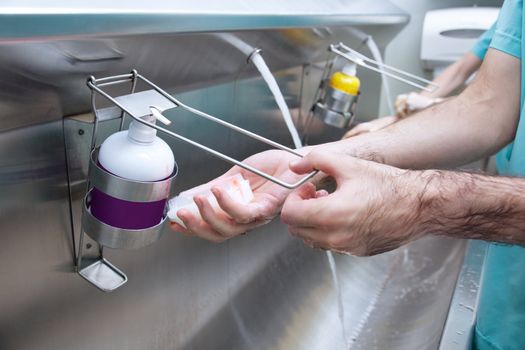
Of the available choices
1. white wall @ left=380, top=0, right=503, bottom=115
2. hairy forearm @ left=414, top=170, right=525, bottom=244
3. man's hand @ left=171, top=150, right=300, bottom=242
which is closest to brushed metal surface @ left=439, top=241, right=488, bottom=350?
hairy forearm @ left=414, top=170, right=525, bottom=244

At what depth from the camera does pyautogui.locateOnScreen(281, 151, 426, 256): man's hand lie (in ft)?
1.58

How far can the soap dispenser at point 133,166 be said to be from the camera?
0.48 metres

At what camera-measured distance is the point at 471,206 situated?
21.5 inches

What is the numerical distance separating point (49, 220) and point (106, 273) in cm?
10

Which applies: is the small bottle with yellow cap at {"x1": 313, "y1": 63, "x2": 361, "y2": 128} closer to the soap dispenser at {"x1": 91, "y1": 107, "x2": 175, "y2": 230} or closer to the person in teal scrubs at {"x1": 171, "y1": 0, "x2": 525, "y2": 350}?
the person in teal scrubs at {"x1": 171, "y1": 0, "x2": 525, "y2": 350}

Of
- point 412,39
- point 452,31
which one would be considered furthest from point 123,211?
→ point 412,39

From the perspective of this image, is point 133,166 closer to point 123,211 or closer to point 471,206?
point 123,211

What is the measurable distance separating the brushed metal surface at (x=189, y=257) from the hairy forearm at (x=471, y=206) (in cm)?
28

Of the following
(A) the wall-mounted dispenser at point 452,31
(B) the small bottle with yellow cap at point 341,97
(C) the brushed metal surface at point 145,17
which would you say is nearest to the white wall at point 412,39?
(A) the wall-mounted dispenser at point 452,31

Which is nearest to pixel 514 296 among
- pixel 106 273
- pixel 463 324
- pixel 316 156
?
pixel 463 324

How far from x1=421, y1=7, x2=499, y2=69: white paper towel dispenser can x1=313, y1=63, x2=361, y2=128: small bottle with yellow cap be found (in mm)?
813

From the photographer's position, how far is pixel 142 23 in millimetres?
512

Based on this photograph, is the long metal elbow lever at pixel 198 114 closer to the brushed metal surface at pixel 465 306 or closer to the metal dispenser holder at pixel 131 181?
the metal dispenser holder at pixel 131 181

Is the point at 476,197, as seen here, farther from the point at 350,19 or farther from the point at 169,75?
the point at 350,19
